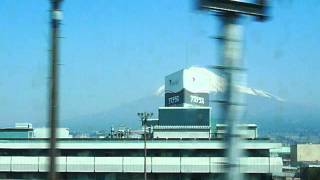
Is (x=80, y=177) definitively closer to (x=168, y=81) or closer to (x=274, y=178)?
(x=274, y=178)

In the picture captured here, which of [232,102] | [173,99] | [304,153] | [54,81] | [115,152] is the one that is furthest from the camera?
[304,153]

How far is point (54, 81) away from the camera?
1491 centimetres

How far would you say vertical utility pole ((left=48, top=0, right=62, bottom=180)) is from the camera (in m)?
14.7

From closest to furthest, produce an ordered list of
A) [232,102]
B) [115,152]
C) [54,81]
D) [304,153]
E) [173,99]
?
1. [232,102]
2. [54,81]
3. [115,152]
4. [173,99]
5. [304,153]

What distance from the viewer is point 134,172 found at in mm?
85188

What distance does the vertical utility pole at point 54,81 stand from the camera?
1473 cm

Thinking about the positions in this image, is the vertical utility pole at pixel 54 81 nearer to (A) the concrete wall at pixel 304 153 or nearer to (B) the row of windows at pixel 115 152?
(B) the row of windows at pixel 115 152

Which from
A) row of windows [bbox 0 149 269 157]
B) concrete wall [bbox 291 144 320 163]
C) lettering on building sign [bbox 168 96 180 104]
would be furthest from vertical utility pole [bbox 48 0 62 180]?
concrete wall [bbox 291 144 320 163]

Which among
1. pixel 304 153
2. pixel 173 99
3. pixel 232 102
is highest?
pixel 173 99

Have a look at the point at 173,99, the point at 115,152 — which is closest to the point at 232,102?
the point at 115,152

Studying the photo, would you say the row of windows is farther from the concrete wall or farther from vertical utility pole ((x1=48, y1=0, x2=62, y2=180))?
vertical utility pole ((x1=48, y1=0, x2=62, y2=180))

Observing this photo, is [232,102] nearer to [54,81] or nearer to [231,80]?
[231,80]

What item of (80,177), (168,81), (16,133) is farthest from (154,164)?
(168,81)

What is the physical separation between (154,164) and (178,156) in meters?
3.80
